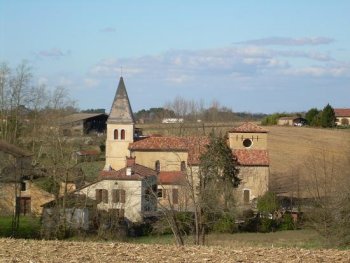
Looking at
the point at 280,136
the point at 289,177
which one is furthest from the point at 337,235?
the point at 280,136

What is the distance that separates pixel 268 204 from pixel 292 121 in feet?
186

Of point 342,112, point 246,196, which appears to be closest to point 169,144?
point 246,196

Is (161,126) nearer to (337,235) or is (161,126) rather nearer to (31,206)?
(31,206)

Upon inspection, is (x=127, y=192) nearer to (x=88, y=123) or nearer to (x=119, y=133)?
(x=119, y=133)

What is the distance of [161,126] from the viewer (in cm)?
8344

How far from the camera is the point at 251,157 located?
5572cm

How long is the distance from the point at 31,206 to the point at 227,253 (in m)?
36.2

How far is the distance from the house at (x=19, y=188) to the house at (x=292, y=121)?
59.4 m

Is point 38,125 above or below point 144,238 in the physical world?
above

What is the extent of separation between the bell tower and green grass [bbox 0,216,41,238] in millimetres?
21910

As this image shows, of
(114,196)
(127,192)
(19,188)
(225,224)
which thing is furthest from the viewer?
(127,192)

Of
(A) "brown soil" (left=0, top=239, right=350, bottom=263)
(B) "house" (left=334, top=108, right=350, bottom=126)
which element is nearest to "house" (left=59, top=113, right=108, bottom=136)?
(B) "house" (left=334, top=108, right=350, bottom=126)

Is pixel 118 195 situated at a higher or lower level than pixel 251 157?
lower

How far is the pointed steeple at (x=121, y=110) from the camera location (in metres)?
60.2
